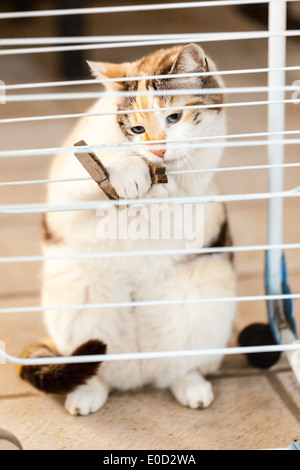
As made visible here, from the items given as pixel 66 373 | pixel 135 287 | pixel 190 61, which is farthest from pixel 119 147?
pixel 66 373

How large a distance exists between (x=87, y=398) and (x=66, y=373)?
0.08 m

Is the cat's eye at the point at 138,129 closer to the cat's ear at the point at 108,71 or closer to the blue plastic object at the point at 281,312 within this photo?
the cat's ear at the point at 108,71

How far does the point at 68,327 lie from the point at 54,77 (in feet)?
7.51

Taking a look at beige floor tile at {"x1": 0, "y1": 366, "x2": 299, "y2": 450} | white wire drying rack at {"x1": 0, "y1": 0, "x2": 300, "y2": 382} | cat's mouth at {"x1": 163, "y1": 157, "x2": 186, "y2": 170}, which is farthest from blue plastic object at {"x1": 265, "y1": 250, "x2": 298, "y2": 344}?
cat's mouth at {"x1": 163, "y1": 157, "x2": 186, "y2": 170}

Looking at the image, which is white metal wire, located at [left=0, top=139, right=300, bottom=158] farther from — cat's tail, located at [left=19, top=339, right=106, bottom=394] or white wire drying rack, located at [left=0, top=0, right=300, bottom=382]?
cat's tail, located at [left=19, top=339, right=106, bottom=394]

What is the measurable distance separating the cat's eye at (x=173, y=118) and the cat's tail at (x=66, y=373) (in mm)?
425

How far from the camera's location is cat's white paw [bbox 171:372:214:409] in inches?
42.3

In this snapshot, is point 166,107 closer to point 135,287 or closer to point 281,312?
point 135,287

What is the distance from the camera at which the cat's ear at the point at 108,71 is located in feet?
3.29

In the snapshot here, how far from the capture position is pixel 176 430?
102 centimetres

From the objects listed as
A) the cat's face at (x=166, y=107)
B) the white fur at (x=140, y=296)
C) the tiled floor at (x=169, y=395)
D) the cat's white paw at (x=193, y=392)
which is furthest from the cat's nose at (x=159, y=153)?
the cat's white paw at (x=193, y=392)

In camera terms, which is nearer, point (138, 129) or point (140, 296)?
point (138, 129)

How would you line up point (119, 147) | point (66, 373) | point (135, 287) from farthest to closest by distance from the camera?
1. point (135, 287)
2. point (66, 373)
3. point (119, 147)

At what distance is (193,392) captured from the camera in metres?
1.08
